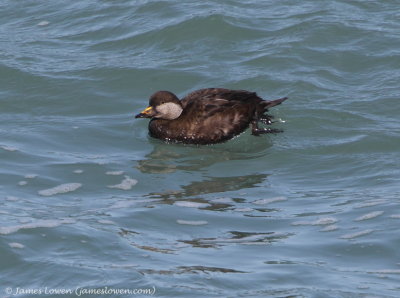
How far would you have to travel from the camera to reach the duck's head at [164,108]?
11711 millimetres

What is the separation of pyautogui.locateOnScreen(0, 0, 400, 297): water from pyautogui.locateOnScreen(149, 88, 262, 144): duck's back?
8.1 inches

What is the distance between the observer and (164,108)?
11.7 m

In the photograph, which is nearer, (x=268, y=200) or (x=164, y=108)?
(x=268, y=200)

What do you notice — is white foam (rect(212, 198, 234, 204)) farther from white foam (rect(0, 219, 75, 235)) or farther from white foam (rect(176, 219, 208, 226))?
white foam (rect(0, 219, 75, 235))

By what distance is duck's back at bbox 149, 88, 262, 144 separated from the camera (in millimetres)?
11648

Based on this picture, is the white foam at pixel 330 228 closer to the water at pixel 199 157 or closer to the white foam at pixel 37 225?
the water at pixel 199 157

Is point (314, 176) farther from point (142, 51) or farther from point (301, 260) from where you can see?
point (142, 51)

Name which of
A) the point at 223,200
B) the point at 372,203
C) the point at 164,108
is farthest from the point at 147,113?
the point at 372,203

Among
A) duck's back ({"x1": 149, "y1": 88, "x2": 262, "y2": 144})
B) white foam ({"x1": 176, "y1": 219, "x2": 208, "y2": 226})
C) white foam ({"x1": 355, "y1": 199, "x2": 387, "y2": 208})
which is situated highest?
duck's back ({"x1": 149, "y1": 88, "x2": 262, "y2": 144})

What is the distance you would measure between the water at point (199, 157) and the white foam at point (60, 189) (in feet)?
0.10

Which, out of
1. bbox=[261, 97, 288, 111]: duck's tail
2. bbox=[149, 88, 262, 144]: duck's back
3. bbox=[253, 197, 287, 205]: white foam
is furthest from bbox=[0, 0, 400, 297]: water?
bbox=[261, 97, 288, 111]: duck's tail

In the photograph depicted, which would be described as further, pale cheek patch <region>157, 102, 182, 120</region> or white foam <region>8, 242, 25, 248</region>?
pale cheek patch <region>157, 102, 182, 120</region>

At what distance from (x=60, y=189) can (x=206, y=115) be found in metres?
2.66

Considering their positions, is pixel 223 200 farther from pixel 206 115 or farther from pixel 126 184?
pixel 206 115
